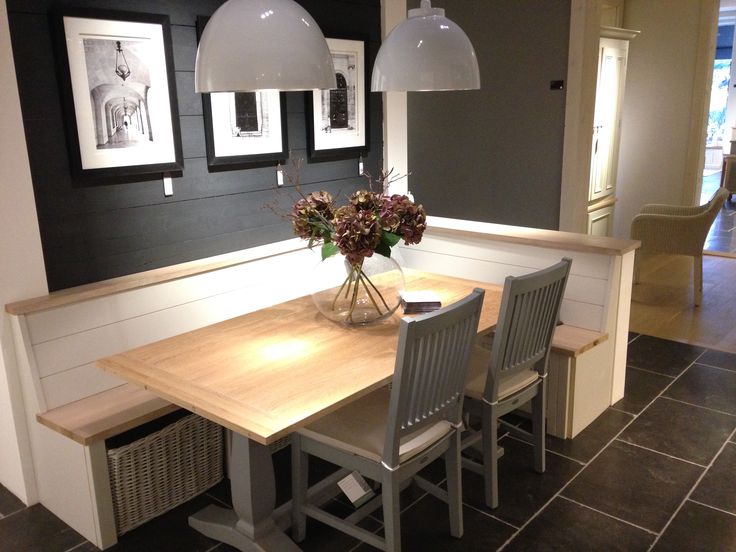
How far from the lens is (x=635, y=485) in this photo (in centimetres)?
265

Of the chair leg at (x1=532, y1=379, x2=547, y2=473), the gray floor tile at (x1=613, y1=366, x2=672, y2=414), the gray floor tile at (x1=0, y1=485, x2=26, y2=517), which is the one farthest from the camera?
the gray floor tile at (x1=613, y1=366, x2=672, y2=414)

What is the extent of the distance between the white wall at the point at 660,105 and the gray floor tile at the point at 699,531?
4587 mm

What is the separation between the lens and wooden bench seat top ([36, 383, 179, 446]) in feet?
7.58

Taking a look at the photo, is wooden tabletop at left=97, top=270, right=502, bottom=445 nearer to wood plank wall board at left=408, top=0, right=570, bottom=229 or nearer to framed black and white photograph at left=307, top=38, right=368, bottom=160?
framed black and white photograph at left=307, top=38, right=368, bottom=160

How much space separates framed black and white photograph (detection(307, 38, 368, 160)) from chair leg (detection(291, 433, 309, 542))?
170 cm

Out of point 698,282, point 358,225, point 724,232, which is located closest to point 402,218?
point 358,225

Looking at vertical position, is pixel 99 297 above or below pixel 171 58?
below

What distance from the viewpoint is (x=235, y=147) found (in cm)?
312

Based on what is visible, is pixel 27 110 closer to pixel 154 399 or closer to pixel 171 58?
pixel 171 58

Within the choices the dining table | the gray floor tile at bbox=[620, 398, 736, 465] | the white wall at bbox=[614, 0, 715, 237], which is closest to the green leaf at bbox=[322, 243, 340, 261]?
the dining table

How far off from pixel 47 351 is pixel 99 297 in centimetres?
27

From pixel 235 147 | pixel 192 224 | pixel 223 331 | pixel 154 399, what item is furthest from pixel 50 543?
pixel 235 147

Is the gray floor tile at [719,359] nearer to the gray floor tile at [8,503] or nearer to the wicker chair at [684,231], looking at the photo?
the wicker chair at [684,231]

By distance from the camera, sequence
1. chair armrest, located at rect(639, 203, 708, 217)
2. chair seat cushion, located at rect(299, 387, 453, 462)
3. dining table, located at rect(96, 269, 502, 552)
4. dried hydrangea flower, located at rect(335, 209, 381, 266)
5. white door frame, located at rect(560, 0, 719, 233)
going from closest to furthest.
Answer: dining table, located at rect(96, 269, 502, 552) → chair seat cushion, located at rect(299, 387, 453, 462) → dried hydrangea flower, located at rect(335, 209, 381, 266) → white door frame, located at rect(560, 0, 719, 233) → chair armrest, located at rect(639, 203, 708, 217)
